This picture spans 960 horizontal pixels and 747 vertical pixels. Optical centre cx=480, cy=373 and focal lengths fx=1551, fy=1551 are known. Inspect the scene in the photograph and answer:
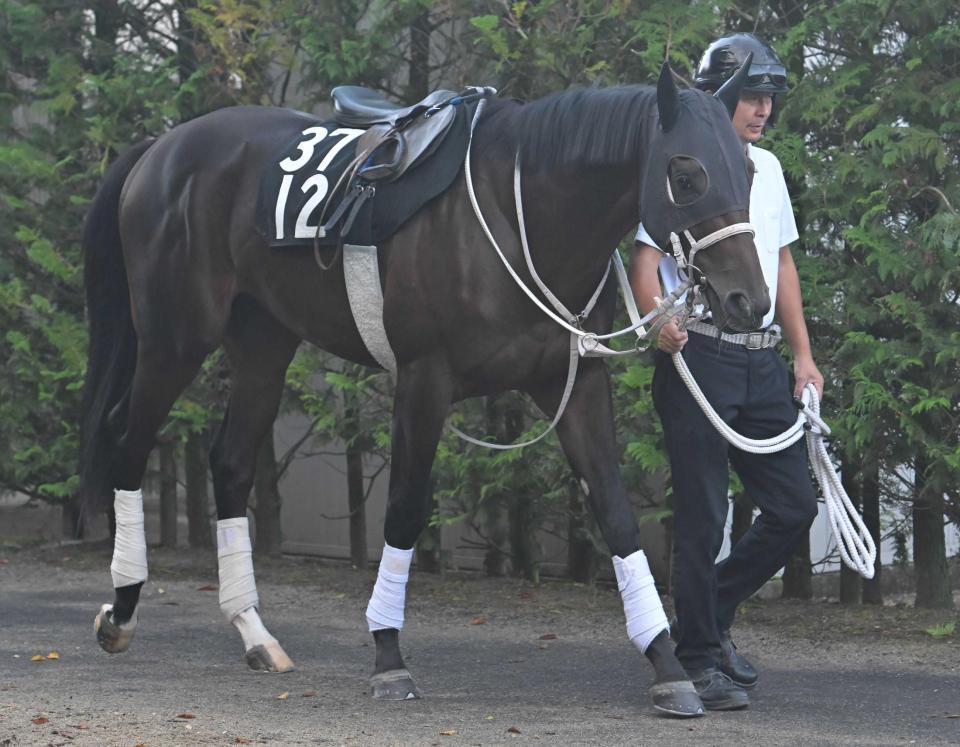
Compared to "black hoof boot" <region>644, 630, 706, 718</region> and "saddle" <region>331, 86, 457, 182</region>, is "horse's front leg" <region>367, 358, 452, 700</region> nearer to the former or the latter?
"saddle" <region>331, 86, 457, 182</region>

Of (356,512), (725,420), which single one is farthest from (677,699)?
(356,512)

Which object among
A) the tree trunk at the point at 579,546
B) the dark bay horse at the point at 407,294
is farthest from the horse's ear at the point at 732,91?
the tree trunk at the point at 579,546

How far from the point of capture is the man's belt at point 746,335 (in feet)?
16.7

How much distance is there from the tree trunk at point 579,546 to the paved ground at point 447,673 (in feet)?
0.52

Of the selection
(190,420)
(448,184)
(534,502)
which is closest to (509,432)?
(534,502)

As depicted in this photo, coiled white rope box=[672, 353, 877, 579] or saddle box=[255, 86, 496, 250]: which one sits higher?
saddle box=[255, 86, 496, 250]

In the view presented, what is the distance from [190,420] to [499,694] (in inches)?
136

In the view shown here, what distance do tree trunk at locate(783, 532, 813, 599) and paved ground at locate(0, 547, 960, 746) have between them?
1.05 ft

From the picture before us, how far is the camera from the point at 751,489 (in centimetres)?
529

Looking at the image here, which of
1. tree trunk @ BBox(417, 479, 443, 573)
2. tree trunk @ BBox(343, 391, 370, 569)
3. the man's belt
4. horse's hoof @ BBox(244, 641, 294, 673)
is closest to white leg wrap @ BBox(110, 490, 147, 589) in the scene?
horse's hoof @ BBox(244, 641, 294, 673)

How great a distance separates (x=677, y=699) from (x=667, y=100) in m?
1.85

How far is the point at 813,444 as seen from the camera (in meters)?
5.26

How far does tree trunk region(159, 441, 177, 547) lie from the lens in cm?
899

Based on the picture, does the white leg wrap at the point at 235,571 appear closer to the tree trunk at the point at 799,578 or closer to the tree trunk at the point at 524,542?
the tree trunk at the point at 524,542
